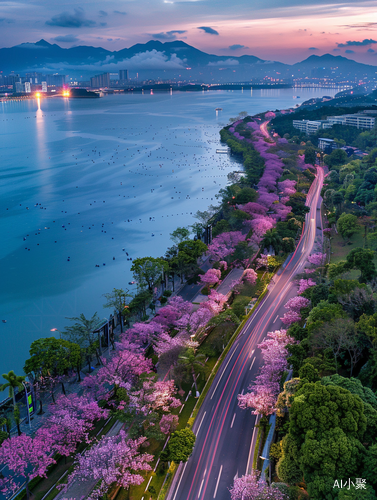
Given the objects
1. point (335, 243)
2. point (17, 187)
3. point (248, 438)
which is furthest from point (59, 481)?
point (17, 187)

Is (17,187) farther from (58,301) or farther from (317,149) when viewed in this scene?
(317,149)

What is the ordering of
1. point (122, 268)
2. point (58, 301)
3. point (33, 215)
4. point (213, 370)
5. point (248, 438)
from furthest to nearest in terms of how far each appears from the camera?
point (33, 215) < point (122, 268) < point (58, 301) < point (213, 370) < point (248, 438)

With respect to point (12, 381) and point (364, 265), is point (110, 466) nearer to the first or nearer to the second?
point (12, 381)

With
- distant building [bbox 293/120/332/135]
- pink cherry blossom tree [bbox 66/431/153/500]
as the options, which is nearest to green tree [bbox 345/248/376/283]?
pink cherry blossom tree [bbox 66/431/153/500]

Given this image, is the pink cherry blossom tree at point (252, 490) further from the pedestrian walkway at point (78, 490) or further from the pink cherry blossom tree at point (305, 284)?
the pink cherry blossom tree at point (305, 284)

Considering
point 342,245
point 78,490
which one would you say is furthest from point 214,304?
point 342,245

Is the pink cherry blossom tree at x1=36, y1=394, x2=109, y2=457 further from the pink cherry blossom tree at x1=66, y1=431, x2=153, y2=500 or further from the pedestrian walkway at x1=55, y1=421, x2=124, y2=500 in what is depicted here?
the pink cherry blossom tree at x1=66, y1=431, x2=153, y2=500

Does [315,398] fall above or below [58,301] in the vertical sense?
above
